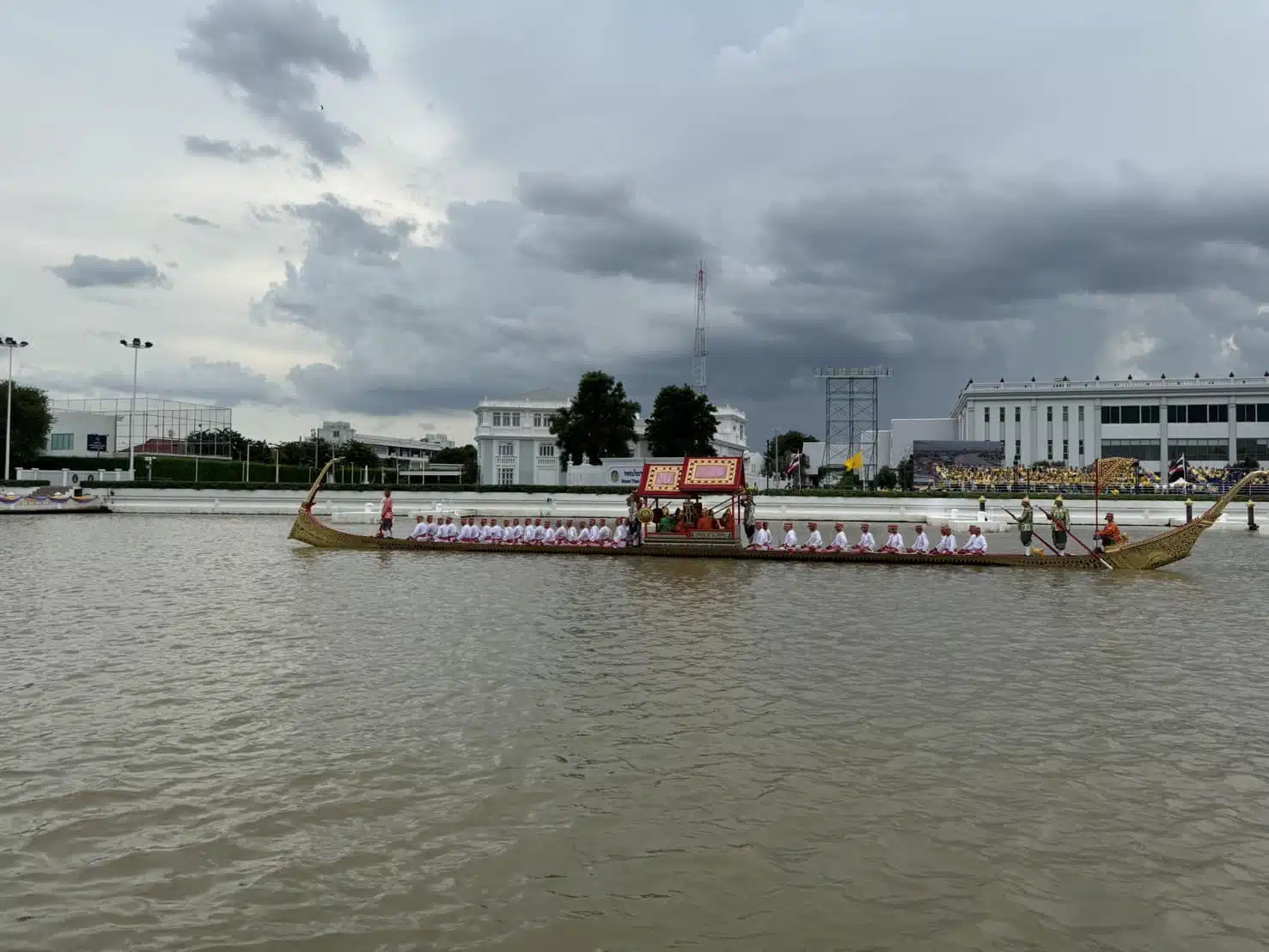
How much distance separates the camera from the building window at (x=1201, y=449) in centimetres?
9325

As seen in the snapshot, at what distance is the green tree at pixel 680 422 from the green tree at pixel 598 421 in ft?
11.8

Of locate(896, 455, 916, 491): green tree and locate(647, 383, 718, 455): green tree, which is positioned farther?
locate(896, 455, 916, 491): green tree

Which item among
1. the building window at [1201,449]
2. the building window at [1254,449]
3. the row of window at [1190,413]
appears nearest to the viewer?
the building window at [1254,449]

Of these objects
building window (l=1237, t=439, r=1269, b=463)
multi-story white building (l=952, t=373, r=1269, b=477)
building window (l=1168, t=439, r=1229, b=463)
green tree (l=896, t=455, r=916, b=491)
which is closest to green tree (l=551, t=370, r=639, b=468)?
green tree (l=896, t=455, r=916, b=491)

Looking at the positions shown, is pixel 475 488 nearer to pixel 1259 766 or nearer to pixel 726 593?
pixel 726 593

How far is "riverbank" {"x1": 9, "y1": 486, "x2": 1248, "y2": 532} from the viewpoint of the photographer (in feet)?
156

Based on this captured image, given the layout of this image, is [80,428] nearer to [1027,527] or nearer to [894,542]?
[894,542]

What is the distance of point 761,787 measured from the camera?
7.91m

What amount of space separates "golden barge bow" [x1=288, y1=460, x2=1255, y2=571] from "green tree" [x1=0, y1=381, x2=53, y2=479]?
178 ft

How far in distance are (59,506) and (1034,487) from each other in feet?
223

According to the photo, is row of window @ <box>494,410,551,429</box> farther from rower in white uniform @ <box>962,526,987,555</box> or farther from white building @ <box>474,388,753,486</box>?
rower in white uniform @ <box>962,526,987,555</box>

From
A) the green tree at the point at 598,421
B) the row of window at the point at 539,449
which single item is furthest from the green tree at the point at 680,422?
the row of window at the point at 539,449

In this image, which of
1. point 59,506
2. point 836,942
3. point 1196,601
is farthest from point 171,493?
point 836,942

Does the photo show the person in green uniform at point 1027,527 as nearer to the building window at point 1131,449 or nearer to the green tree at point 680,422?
the green tree at point 680,422
